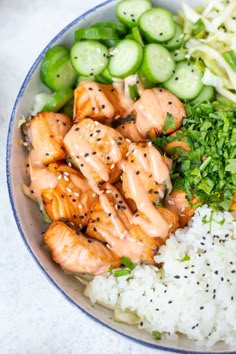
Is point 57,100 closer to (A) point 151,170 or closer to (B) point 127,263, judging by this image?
(A) point 151,170

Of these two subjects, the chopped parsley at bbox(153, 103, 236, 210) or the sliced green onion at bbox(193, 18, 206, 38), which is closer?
the chopped parsley at bbox(153, 103, 236, 210)

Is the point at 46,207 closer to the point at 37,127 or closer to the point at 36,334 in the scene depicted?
the point at 37,127

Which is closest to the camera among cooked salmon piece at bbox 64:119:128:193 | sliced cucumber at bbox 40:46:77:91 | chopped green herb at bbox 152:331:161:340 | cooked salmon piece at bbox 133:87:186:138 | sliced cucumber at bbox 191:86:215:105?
chopped green herb at bbox 152:331:161:340

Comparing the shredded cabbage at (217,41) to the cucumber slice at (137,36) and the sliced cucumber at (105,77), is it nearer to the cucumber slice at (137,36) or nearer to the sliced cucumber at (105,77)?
the cucumber slice at (137,36)

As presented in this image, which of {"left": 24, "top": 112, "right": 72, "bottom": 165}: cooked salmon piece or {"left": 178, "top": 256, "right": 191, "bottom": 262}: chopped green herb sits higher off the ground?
{"left": 24, "top": 112, "right": 72, "bottom": 165}: cooked salmon piece

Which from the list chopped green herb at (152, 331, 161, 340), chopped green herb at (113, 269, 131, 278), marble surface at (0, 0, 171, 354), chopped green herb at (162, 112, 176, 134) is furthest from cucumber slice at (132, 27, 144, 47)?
chopped green herb at (152, 331, 161, 340)

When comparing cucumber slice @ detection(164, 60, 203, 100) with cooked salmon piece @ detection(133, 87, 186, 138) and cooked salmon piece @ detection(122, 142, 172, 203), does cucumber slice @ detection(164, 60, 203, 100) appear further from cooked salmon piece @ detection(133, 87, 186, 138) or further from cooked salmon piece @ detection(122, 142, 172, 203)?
cooked salmon piece @ detection(122, 142, 172, 203)

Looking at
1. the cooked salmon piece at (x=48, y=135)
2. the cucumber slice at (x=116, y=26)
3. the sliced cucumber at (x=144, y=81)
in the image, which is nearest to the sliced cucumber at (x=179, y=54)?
the sliced cucumber at (x=144, y=81)
